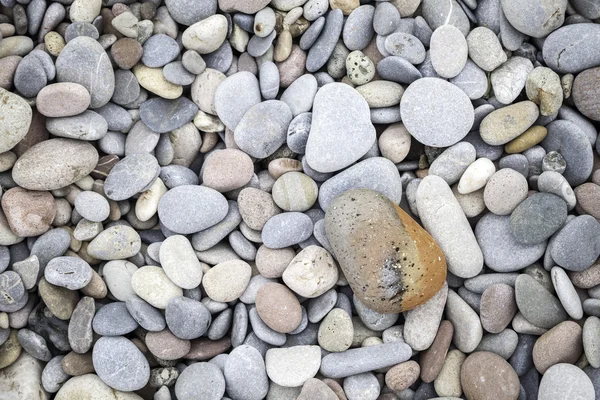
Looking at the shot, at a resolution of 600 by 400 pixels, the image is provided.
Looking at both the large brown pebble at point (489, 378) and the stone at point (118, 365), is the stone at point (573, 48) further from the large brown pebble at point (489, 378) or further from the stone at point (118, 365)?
the stone at point (118, 365)

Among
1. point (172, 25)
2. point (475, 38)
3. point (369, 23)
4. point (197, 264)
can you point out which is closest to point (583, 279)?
point (475, 38)

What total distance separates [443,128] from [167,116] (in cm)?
94

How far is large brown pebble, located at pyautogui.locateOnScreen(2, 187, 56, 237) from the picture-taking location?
1888 millimetres

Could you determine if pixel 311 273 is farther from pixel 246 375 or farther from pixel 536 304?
pixel 536 304

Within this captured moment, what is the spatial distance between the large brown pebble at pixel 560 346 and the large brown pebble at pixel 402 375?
1.28ft

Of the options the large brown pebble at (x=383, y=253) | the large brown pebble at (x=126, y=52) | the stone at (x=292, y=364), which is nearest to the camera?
the large brown pebble at (x=383, y=253)

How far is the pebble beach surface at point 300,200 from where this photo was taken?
186 centimetres

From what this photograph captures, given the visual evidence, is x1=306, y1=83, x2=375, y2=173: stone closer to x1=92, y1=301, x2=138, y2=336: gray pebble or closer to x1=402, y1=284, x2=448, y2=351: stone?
x1=402, y1=284, x2=448, y2=351: stone

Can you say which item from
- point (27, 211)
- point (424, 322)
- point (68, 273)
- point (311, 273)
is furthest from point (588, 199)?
point (27, 211)

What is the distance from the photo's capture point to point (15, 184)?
1944mm

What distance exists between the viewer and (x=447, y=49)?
6.53 ft

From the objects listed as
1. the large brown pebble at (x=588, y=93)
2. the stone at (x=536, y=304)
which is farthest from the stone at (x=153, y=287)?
the large brown pebble at (x=588, y=93)

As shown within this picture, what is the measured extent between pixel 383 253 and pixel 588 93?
879 millimetres

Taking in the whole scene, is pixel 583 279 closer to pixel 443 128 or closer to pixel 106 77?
pixel 443 128
